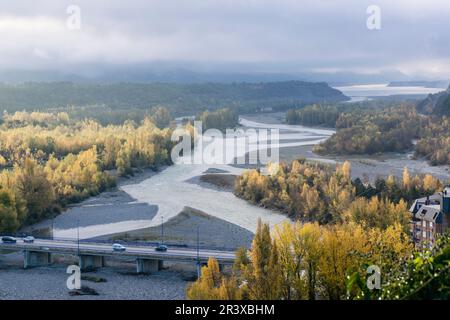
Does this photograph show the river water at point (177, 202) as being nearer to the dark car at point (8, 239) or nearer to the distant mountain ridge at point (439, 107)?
the dark car at point (8, 239)

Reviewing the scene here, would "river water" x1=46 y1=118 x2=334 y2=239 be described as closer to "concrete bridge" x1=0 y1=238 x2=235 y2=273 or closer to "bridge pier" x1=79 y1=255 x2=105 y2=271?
"concrete bridge" x1=0 y1=238 x2=235 y2=273

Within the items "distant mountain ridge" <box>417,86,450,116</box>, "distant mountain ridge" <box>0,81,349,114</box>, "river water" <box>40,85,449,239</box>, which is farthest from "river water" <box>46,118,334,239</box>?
A: "distant mountain ridge" <box>0,81,349,114</box>

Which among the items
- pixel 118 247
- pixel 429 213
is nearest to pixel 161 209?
pixel 118 247

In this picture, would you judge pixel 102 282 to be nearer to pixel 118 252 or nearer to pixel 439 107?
pixel 118 252

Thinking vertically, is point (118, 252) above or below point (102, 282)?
above

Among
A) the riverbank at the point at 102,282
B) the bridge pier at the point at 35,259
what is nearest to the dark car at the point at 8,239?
the riverbank at the point at 102,282

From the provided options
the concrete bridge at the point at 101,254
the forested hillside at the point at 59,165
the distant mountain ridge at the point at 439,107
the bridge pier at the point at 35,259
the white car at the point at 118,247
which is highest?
A: the distant mountain ridge at the point at 439,107

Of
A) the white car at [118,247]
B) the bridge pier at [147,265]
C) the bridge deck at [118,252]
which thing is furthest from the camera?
the white car at [118,247]

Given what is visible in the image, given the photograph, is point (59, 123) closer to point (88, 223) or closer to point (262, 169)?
point (262, 169)
